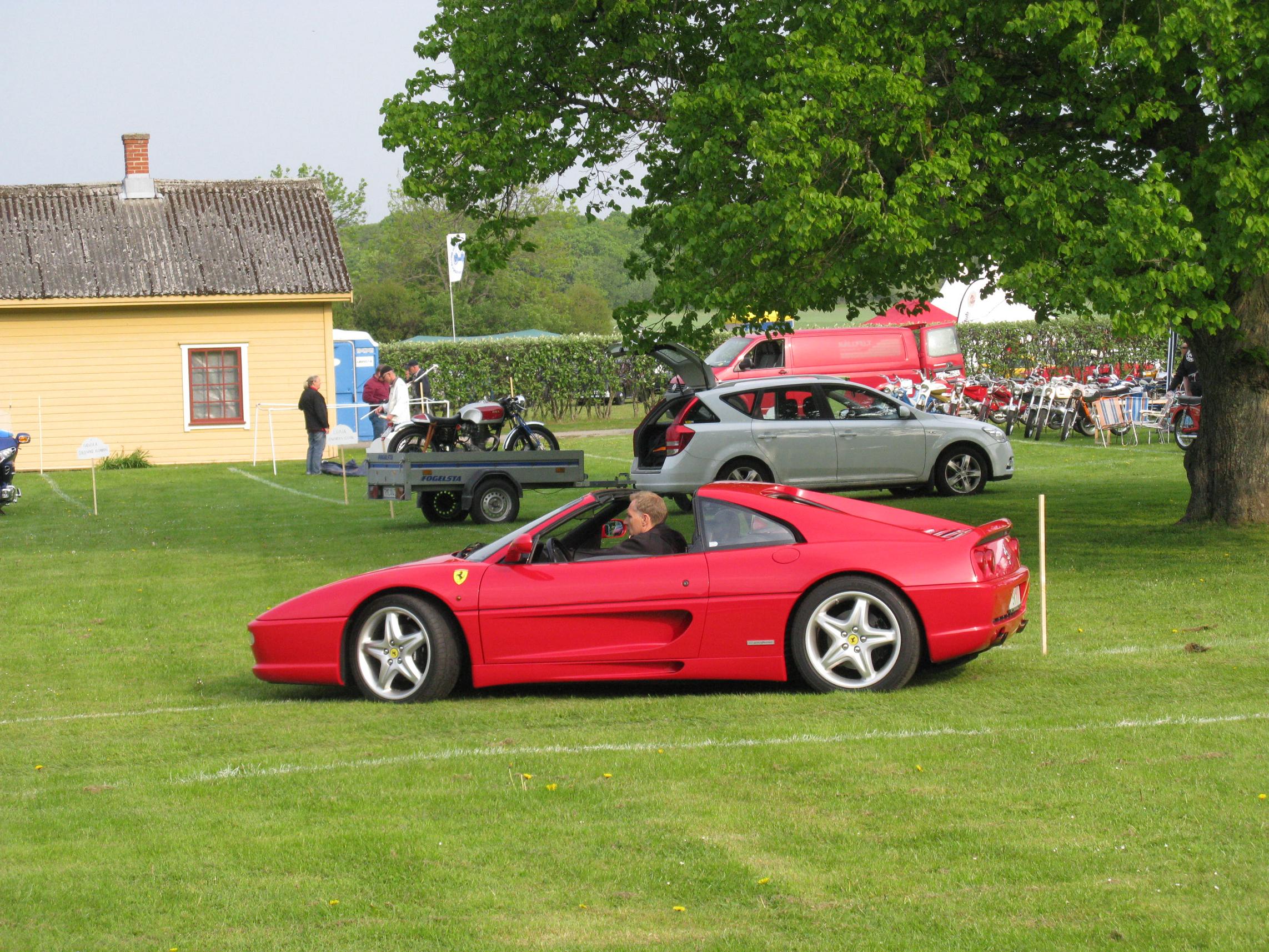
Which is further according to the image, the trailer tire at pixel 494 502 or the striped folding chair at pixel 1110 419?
the striped folding chair at pixel 1110 419

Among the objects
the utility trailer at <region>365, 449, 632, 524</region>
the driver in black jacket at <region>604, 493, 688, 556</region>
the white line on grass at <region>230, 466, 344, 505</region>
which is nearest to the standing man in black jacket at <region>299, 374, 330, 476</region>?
the white line on grass at <region>230, 466, 344, 505</region>

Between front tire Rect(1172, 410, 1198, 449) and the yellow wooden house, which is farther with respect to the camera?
the yellow wooden house

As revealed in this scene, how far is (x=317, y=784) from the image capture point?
6527mm

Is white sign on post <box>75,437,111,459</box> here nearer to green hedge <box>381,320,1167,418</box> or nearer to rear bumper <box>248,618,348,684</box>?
rear bumper <box>248,618,348,684</box>

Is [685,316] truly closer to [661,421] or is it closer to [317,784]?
[661,421]

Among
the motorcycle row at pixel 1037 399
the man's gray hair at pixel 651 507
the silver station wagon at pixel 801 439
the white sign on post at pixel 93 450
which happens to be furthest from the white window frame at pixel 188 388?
the man's gray hair at pixel 651 507

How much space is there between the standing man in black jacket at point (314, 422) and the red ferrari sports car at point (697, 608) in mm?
19840

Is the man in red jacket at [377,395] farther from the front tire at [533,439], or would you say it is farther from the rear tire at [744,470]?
the rear tire at [744,470]

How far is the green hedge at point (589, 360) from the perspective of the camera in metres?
43.6

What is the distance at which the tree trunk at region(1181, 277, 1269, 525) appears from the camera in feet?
47.7

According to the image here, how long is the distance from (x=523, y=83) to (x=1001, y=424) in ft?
57.6

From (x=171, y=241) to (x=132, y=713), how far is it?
91.2 feet

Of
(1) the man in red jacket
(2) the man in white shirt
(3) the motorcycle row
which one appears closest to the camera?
(2) the man in white shirt

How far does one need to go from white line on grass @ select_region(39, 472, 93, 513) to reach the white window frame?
10.6ft
